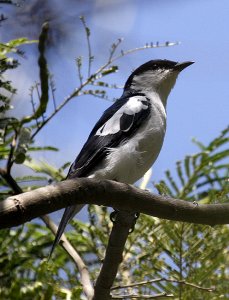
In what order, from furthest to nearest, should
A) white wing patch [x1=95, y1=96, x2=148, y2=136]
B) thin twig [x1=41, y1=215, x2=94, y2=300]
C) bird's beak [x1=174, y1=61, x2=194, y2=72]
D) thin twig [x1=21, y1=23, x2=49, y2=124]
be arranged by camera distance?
bird's beak [x1=174, y1=61, x2=194, y2=72] → white wing patch [x1=95, y1=96, x2=148, y2=136] → thin twig [x1=41, y1=215, x2=94, y2=300] → thin twig [x1=21, y1=23, x2=49, y2=124]

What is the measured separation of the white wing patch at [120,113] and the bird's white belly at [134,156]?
0.09m

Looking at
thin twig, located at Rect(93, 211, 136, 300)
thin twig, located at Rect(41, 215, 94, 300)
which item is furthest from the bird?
thin twig, located at Rect(93, 211, 136, 300)

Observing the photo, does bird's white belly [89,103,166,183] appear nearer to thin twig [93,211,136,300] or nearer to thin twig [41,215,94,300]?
thin twig [41,215,94,300]

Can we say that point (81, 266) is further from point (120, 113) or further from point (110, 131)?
point (120, 113)

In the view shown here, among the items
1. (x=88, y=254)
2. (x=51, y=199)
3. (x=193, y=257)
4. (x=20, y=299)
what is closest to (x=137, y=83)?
(x=88, y=254)

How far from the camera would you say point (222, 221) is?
1.66 m

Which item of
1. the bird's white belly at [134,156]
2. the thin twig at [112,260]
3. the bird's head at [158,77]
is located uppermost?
the bird's head at [158,77]

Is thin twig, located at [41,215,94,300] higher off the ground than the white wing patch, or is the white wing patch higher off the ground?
the white wing patch

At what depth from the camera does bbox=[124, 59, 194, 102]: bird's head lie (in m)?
2.78

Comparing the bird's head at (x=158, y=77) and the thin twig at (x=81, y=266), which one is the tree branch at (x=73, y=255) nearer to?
the thin twig at (x=81, y=266)

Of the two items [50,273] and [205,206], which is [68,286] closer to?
[50,273]

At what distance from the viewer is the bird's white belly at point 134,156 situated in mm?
2234

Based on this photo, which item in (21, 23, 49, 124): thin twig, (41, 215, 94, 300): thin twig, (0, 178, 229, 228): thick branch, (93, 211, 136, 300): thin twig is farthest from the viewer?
(41, 215, 94, 300): thin twig

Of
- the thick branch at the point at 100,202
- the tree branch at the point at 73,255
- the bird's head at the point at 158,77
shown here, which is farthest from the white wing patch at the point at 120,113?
the thick branch at the point at 100,202
